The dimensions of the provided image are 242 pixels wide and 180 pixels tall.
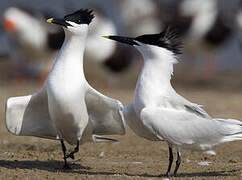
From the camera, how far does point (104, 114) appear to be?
5.28 metres

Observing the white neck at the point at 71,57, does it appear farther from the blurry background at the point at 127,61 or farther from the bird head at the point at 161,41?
the blurry background at the point at 127,61

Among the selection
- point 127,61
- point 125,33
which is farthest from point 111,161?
point 125,33

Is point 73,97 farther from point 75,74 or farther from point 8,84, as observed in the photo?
point 8,84

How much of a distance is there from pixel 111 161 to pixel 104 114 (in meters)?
0.71

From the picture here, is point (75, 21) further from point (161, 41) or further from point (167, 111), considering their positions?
point (167, 111)

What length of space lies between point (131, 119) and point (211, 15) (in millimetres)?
10851

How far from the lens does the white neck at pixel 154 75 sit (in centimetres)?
475

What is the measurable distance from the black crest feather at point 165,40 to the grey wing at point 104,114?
64 centimetres

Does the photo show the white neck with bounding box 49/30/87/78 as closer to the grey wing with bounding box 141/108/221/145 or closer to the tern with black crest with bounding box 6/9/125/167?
the tern with black crest with bounding box 6/9/125/167

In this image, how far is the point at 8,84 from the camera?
14.3 meters

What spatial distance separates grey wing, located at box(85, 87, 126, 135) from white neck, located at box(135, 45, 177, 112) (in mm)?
398

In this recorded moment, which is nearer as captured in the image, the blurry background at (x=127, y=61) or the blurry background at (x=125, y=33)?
the blurry background at (x=127, y=61)

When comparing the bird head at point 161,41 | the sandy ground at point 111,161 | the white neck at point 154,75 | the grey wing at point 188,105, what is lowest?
the sandy ground at point 111,161

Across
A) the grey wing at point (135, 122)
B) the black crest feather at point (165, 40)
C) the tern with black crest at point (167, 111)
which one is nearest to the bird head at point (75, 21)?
the tern with black crest at point (167, 111)
